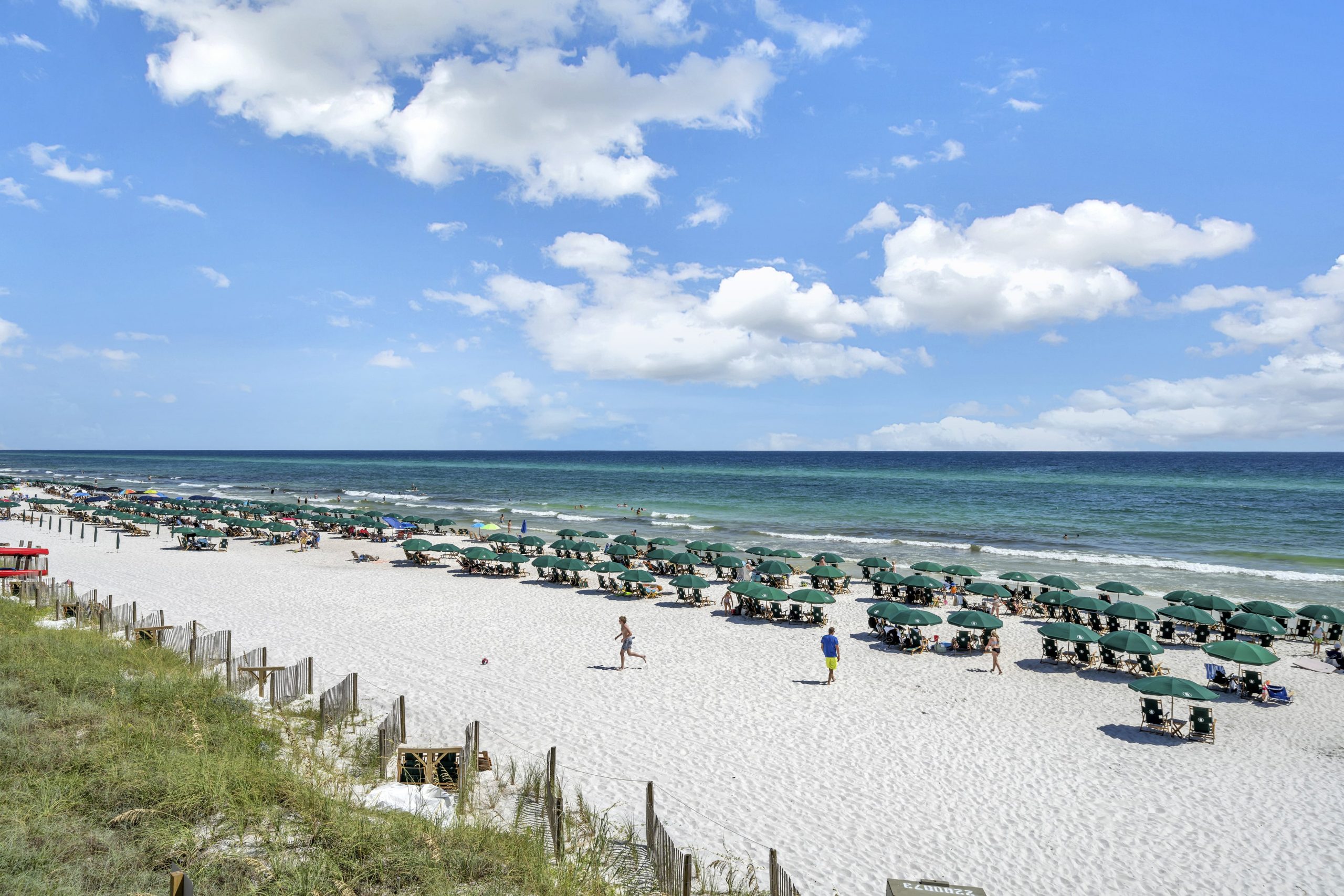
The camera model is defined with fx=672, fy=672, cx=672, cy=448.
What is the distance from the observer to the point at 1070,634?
54.9 ft

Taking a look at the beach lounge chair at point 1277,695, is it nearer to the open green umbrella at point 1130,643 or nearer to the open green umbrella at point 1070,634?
the open green umbrella at point 1130,643

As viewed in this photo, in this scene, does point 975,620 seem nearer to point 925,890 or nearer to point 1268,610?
point 1268,610

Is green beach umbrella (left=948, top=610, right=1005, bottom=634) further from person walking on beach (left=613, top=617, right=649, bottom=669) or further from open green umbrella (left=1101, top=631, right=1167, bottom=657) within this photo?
person walking on beach (left=613, top=617, right=649, bottom=669)

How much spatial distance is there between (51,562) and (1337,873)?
3969 centimetres

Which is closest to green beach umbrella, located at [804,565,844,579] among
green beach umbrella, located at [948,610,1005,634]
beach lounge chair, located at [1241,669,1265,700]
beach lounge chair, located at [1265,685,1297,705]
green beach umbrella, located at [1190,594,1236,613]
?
green beach umbrella, located at [948,610,1005,634]

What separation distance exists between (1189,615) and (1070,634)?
562 centimetres

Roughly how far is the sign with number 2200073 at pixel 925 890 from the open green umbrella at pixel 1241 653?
1313 centimetres

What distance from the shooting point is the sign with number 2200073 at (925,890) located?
571 cm

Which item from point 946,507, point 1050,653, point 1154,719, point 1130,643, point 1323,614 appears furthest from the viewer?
point 946,507

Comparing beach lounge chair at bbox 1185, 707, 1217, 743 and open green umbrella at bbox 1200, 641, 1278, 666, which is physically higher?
open green umbrella at bbox 1200, 641, 1278, 666

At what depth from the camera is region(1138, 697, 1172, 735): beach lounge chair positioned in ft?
43.6

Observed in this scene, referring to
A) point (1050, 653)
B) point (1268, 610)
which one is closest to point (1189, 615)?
point (1268, 610)

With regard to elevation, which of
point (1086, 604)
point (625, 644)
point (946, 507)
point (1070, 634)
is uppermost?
point (946, 507)

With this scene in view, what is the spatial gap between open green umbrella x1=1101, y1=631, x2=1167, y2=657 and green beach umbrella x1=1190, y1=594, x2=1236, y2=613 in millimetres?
6403
